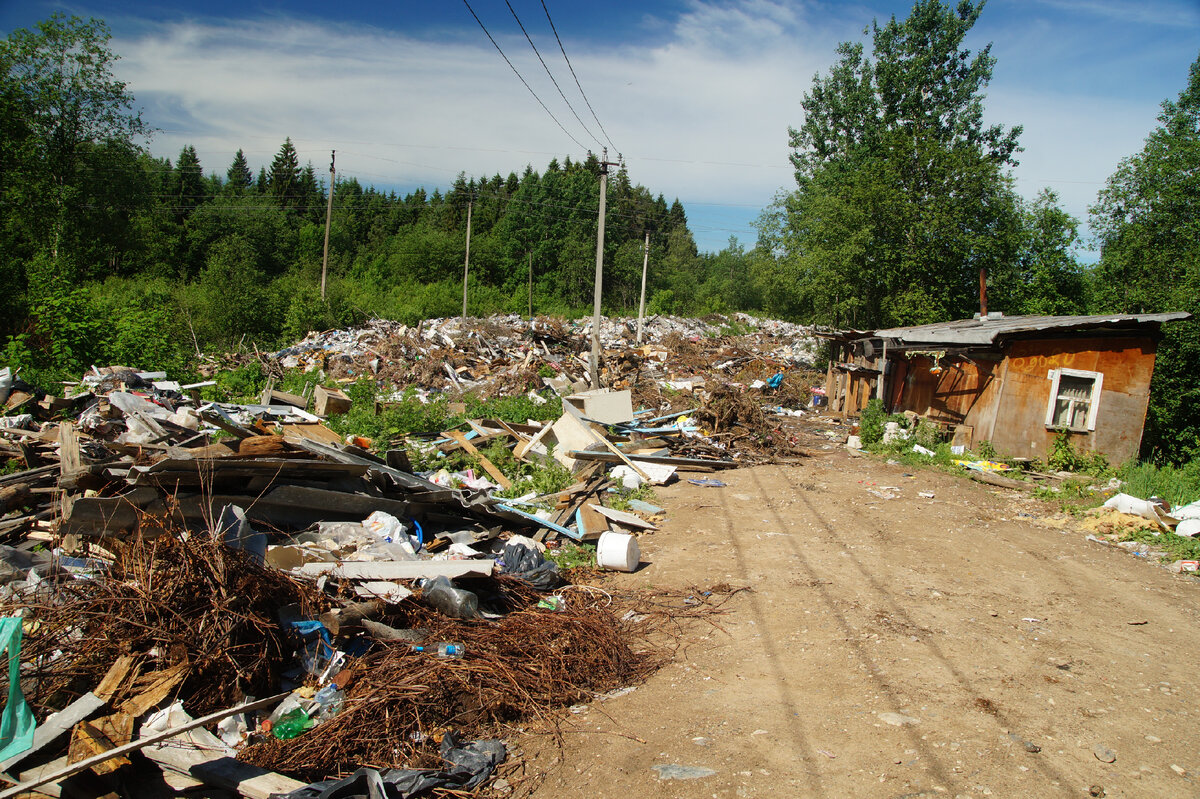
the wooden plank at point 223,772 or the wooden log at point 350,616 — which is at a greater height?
the wooden log at point 350,616

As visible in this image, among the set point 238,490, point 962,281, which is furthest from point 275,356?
point 962,281

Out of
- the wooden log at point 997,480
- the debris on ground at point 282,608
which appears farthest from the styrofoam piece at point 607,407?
the wooden log at point 997,480

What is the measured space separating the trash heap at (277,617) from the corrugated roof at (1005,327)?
957 centimetres

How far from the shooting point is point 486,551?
6.21m

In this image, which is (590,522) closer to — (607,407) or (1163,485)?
(607,407)

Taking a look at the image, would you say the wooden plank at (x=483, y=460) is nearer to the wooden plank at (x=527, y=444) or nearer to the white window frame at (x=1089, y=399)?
the wooden plank at (x=527, y=444)

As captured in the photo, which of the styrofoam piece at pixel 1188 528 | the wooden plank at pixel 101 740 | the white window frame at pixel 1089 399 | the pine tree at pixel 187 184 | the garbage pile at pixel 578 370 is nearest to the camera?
the wooden plank at pixel 101 740

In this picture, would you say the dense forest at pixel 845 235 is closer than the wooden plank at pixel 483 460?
No

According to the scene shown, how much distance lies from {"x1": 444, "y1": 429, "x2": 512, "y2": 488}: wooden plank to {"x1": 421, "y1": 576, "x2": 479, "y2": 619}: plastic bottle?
4.27 meters

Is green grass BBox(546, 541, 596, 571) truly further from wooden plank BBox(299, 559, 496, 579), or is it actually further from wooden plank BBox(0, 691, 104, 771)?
wooden plank BBox(0, 691, 104, 771)

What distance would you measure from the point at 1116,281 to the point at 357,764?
91.3ft

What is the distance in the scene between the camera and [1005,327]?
508 inches

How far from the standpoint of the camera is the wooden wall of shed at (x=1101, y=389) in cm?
1126

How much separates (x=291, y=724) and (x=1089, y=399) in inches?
547
